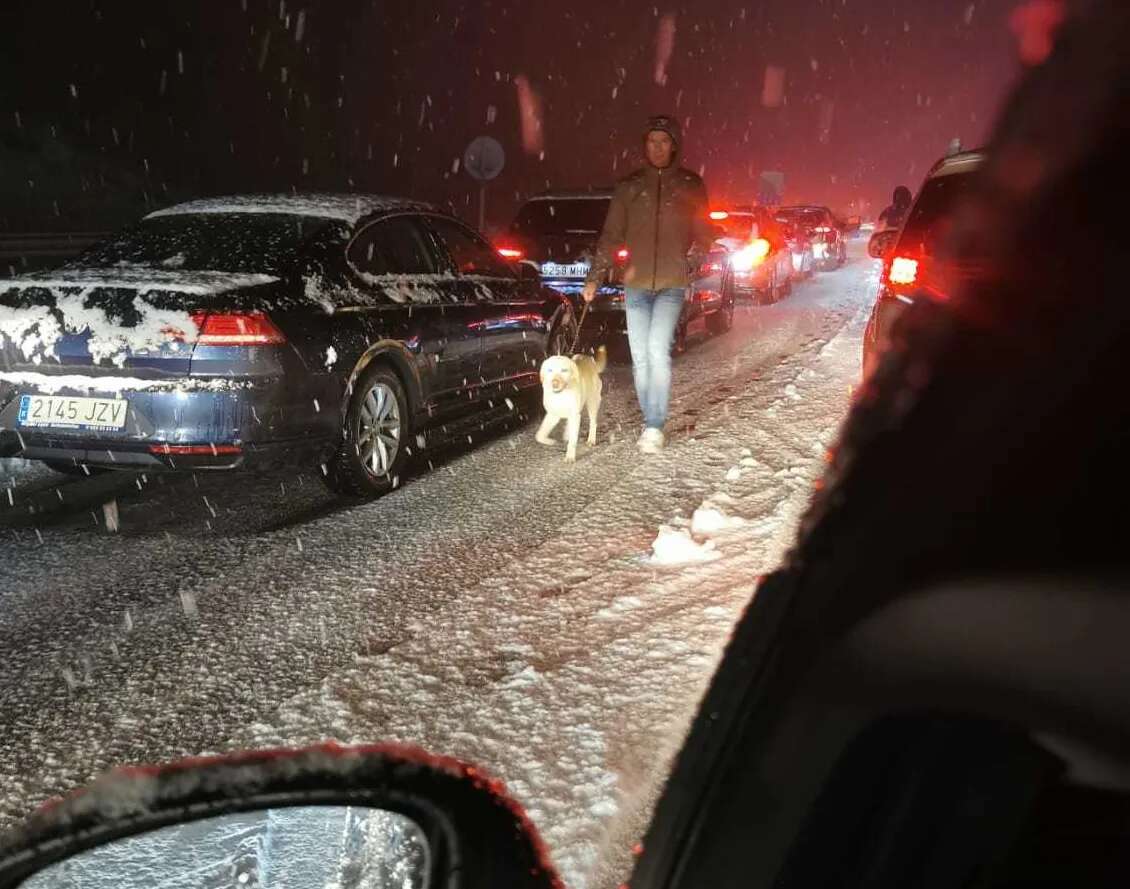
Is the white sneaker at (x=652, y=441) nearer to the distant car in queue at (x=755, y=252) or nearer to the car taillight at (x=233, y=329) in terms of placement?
the car taillight at (x=233, y=329)

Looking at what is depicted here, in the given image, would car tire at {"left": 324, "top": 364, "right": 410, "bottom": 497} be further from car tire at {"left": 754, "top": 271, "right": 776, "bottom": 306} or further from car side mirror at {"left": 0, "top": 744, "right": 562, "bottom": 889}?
car tire at {"left": 754, "top": 271, "right": 776, "bottom": 306}

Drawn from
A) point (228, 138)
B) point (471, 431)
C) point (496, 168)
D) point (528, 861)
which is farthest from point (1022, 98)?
point (228, 138)

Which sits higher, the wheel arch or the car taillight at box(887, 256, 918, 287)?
the car taillight at box(887, 256, 918, 287)

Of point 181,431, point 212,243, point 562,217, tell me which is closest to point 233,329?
point 181,431

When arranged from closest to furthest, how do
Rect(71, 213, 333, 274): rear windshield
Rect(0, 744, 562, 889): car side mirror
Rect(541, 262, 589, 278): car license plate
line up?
Rect(0, 744, 562, 889): car side mirror, Rect(71, 213, 333, 274): rear windshield, Rect(541, 262, 589, 278): car license plate

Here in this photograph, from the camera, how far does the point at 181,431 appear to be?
4.47 m

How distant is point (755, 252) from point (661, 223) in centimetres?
1036

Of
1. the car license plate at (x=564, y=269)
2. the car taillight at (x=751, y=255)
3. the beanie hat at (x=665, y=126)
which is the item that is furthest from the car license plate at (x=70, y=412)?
the car taillight at (x=751, y=255)

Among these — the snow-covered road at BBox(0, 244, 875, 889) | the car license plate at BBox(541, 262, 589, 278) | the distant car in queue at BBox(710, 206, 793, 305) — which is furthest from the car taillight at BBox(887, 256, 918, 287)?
the distant car in queue at BBox(710, 206, 793, 305)

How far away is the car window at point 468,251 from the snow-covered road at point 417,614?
1.35 meters

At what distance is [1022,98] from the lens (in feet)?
2.30

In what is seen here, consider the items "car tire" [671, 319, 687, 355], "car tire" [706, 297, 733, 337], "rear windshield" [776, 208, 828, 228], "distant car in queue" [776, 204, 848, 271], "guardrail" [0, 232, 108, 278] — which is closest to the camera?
"car tire" [671, 319, 687, 355]

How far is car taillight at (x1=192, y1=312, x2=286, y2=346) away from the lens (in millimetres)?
4457

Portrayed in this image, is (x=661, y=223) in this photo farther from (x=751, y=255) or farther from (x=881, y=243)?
(x=751, y=255)
